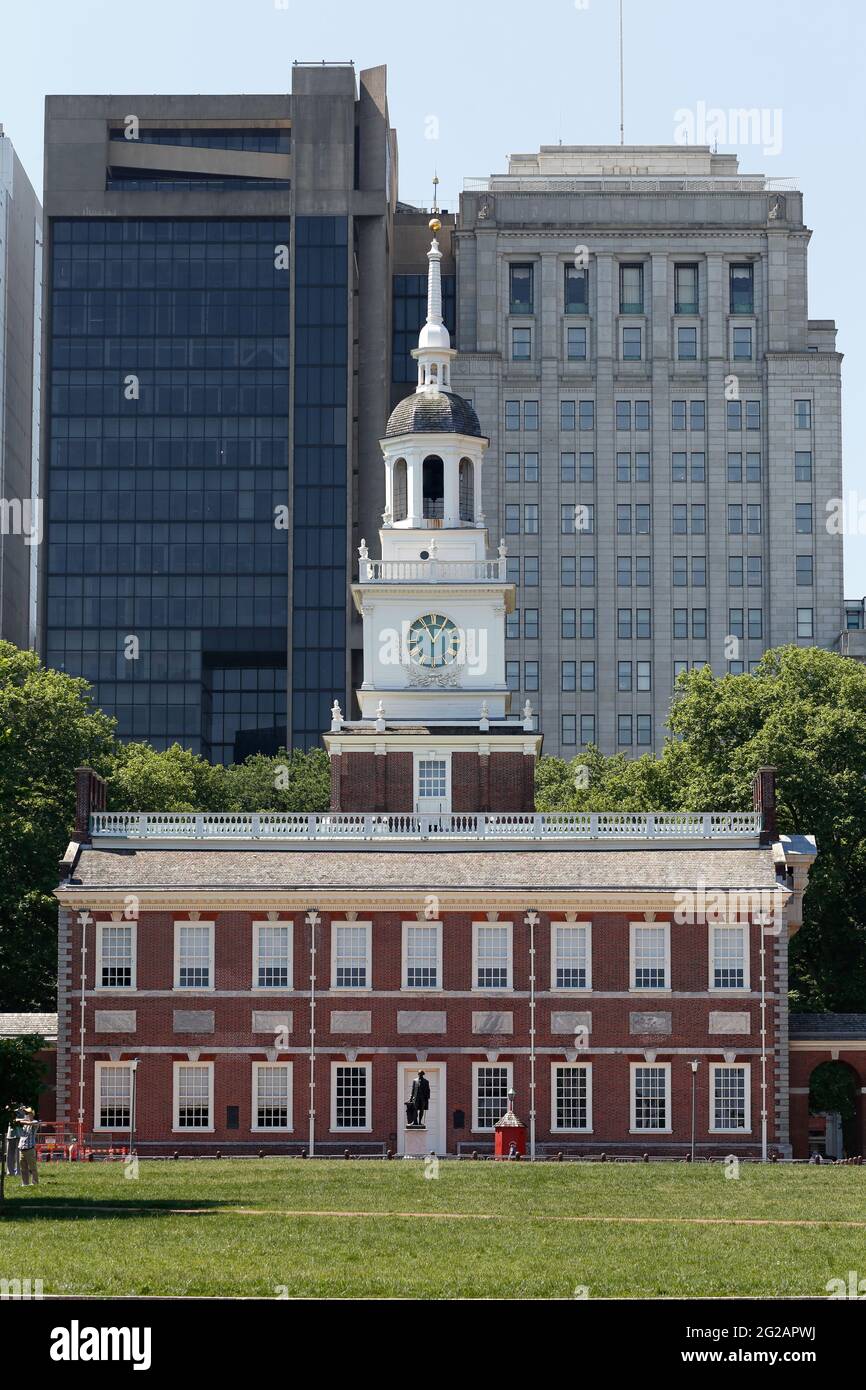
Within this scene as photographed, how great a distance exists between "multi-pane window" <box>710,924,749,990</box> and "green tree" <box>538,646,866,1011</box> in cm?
1657

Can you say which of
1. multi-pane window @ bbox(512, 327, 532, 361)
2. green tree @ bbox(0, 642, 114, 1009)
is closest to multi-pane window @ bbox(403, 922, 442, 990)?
green tree @ bbox(0, 642, 114, 1009)

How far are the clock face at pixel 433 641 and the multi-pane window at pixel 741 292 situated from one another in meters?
111

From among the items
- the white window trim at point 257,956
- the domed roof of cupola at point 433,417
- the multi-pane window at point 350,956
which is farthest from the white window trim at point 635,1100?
the domed roof of cupola at point 433,417

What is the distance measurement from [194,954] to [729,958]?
1549 centimetres

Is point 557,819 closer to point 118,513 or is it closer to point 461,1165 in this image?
point 461,1165

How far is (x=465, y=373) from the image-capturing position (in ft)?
627

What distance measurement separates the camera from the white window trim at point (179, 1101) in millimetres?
75075

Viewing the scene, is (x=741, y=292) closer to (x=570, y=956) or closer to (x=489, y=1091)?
(x=570, y=956)

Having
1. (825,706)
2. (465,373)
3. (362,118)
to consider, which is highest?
(362,118)

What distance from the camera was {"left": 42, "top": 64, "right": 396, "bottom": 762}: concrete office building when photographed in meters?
184

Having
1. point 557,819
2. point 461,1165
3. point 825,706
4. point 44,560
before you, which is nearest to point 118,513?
point 44,560

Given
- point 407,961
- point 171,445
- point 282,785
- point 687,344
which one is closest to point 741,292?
point 687,344
